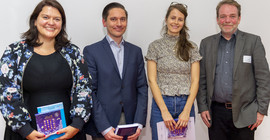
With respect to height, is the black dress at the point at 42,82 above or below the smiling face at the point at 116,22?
below

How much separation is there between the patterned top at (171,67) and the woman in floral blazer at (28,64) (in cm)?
66

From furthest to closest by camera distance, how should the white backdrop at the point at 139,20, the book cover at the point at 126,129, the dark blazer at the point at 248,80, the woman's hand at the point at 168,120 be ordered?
the white backdrop at the point at 139,20 → the dark blazer at the point at 248,80 → the woman's hand at the point at 168,120 → the book cover at the point at 126,129

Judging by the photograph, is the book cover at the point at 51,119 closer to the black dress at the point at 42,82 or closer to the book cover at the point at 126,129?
the black dress at the point at 42,82

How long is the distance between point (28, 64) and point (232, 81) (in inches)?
68.9

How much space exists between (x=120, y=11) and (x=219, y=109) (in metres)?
1.33

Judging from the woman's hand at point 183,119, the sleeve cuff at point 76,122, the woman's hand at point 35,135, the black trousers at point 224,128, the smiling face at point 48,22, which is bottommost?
the black trousers at point 224,128

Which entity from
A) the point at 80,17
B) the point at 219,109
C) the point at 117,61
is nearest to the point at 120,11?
the point at 117,61

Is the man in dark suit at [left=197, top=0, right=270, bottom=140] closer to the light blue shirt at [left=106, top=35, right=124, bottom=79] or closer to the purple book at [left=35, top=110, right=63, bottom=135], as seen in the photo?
the light blue shirt at [left=106, top=35, right=124, bottom=79]

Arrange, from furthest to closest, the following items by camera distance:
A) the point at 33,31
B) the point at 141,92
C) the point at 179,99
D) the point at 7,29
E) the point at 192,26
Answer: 1. the point at 192,26
2. the point at 7,29
3. the point at 141,92
4. the point at 179,99
5. the point at 33,31

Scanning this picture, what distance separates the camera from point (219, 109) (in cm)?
224

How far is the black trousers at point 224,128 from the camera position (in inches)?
85.9

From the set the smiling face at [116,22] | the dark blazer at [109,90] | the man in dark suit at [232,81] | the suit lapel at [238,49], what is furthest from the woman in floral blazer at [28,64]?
the suit lapel at [238,49]

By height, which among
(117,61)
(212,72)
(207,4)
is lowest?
(212,72)

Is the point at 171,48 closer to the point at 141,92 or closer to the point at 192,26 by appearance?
the point at 141,92
